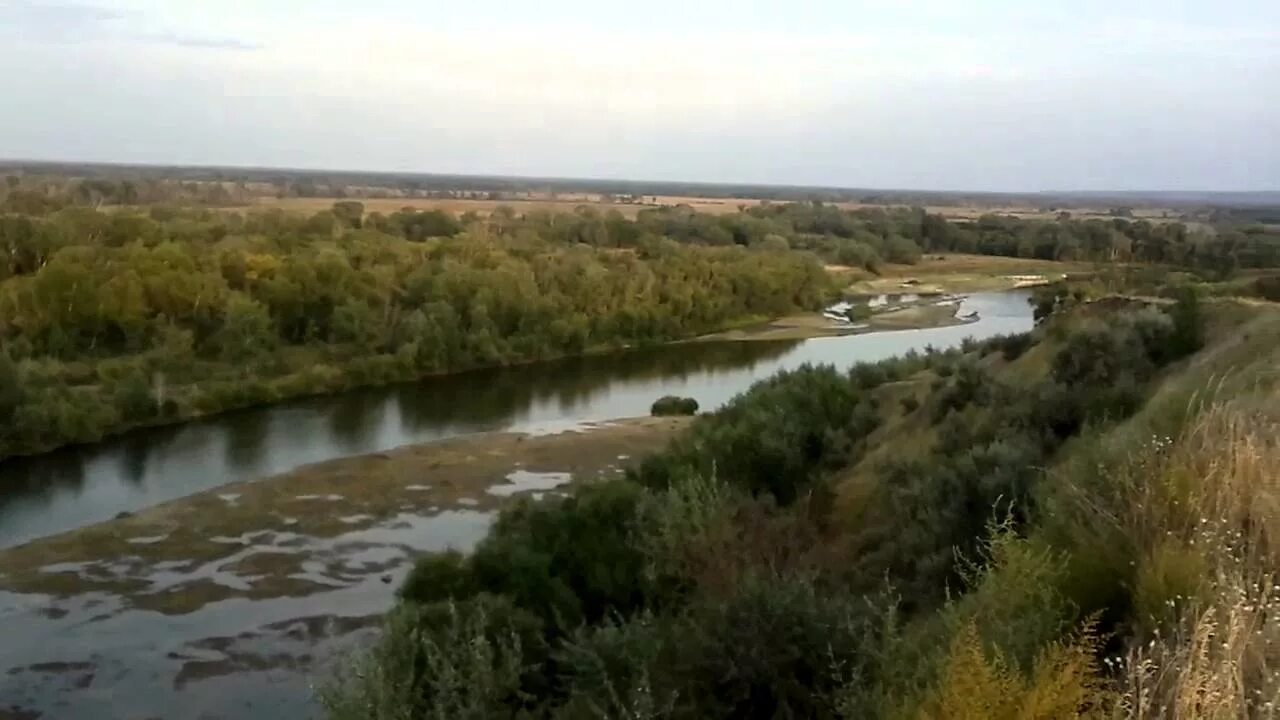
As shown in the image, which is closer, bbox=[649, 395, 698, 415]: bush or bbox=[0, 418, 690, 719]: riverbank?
bbox=[0, 418, 690, 719]: riverbank

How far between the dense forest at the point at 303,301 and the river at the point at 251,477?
3.20 ft

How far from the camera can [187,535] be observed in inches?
666

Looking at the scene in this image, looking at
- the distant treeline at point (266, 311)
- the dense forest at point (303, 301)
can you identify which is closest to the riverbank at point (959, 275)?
the dense forest at point (303, 301)

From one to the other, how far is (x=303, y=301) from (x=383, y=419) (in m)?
8.25

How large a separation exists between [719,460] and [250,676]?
601cm

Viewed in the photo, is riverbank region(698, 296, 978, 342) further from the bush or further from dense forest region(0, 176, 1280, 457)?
the bush

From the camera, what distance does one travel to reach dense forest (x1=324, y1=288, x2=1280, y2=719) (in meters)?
3.58

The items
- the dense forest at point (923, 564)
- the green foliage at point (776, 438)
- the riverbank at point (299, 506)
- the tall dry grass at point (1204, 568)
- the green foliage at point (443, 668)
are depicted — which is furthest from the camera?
the riverbank at point (299, 506)

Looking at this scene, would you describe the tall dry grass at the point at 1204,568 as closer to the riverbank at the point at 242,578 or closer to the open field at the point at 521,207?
the riverbank at the point at 242,578

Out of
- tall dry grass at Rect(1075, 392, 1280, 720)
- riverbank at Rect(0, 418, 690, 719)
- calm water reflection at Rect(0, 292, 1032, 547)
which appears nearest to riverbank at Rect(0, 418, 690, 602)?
riverbank at Rect(0, 418, 690, 719)

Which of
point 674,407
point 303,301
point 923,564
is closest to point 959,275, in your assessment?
point 674,407

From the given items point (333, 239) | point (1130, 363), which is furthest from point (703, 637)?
point (333, 239)

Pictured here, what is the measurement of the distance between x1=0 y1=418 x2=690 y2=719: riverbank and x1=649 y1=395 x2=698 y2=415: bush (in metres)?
3.84

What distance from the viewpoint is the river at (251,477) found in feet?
38.8
